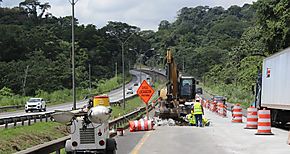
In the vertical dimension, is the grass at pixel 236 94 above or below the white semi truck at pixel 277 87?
below

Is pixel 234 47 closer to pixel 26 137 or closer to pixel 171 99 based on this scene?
pixel 171 99

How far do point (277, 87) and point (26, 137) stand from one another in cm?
1269

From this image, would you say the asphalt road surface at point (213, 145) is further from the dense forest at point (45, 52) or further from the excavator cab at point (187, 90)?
the dense forest at point (45, 52)

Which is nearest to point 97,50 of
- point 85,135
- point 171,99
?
point 171,99

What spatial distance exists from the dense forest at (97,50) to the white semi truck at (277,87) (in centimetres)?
1871

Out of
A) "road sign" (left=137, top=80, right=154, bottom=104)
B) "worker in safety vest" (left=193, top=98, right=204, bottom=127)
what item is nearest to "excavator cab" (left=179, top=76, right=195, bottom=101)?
"road sign" (left=137, top=80, right=154, bottom=104)

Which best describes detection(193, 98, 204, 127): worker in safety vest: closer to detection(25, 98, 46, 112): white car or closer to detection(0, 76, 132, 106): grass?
detection(25, 98, 46, 112): white car

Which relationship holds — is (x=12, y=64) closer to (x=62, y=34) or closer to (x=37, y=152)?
(x=62, y=34)

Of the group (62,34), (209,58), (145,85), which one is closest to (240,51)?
(62,34)

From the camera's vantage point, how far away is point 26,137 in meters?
20.9

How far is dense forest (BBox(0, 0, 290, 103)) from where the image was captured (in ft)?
169

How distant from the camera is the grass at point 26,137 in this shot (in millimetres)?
18203

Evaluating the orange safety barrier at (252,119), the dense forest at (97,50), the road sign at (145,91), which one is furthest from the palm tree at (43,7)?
the orange safety barrier at (252,119)

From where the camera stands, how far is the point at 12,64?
83.0 m
